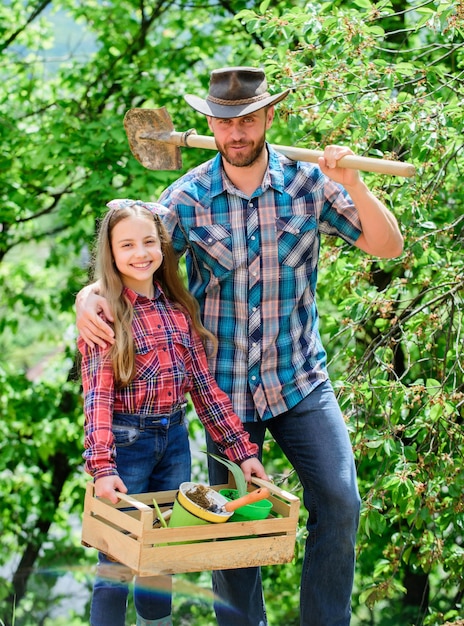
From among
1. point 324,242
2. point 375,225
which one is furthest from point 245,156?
point 324,242

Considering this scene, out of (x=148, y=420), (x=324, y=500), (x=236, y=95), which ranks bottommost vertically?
(x=324, y=500)

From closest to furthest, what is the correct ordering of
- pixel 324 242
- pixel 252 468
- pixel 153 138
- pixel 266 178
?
pixel 252 468, pixel 266 178, pixel 153 138, pixel 324 242

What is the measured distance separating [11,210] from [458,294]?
3782mm

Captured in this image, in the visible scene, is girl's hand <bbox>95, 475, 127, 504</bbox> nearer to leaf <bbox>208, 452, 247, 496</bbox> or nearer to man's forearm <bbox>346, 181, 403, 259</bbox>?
leaf <bbox>208, 452, 247, 496</bbox>

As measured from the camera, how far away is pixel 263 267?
3.10m

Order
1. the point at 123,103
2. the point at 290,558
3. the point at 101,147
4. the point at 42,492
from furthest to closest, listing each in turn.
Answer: the point at 42,492 → the point at 123,103 → the point at 101,147 → the point at 290,558

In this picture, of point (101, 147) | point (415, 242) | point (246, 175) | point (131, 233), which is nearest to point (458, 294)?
point (415, 242)

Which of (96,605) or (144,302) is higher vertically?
(144,302)

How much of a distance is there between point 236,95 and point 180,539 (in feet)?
4.56

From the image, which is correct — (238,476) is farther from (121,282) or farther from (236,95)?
(236,95)

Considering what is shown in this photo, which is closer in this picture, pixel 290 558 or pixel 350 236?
pixel 290 558

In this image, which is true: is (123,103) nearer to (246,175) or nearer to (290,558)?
(246,175)

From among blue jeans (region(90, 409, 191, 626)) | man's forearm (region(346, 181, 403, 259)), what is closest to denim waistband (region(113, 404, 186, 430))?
blue jeans (region(90, 409, 191, 626))

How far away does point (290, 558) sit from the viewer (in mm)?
2678
